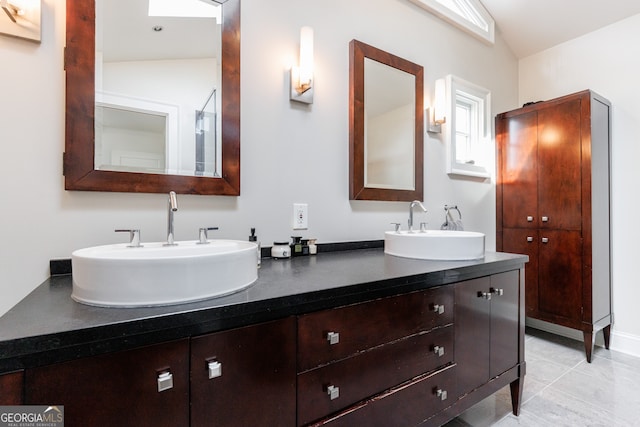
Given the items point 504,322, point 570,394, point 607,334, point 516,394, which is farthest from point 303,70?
point 607,334

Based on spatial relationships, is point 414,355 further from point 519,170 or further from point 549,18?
point 549,18

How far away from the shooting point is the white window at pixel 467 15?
2.13 m

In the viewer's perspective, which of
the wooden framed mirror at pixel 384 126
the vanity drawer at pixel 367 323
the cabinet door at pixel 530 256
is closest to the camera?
the vanity drawer at pixel 367 323

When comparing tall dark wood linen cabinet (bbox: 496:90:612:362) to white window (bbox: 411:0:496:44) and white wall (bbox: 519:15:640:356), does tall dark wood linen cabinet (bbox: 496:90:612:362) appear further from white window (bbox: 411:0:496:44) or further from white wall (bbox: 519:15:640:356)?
white window (bbox: 411:0:496:44)

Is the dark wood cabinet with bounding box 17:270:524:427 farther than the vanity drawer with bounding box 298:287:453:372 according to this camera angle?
No

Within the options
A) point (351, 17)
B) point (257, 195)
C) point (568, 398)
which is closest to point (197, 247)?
point (257, 195)

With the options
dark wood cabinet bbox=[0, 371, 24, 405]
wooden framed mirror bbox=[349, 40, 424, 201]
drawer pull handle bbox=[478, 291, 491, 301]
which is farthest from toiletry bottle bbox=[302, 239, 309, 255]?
dark wood cabinet bbox=[0, 371, 24, 405]

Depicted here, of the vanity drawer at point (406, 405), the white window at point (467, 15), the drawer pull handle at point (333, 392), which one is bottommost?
the vanity drawer at point (406, 405)

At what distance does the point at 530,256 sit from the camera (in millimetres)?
2426

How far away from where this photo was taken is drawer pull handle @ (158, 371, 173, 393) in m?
0.70

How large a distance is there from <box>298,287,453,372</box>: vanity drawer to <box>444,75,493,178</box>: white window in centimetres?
131

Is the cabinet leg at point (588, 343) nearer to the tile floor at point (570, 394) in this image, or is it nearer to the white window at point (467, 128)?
the tile floor at point (570, 394)

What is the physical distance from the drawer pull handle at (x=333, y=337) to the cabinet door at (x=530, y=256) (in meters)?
2.10

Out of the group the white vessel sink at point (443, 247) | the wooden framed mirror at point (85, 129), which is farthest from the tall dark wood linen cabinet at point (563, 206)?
the wooden framed mirror at point (85, 129)
